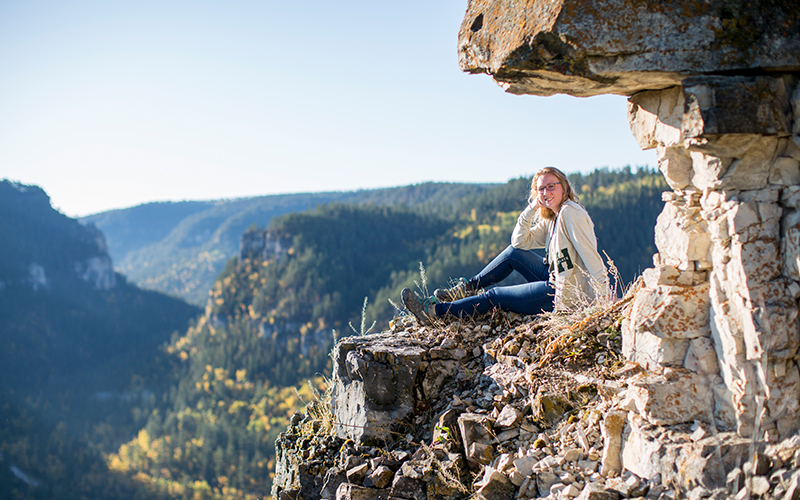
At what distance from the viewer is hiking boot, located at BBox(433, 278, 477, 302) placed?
5332 millimetres

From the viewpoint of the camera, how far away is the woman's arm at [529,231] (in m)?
5.01

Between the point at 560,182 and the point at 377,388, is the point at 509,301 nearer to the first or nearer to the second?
the point at 560,182

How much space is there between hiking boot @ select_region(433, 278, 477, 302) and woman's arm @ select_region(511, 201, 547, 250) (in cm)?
65

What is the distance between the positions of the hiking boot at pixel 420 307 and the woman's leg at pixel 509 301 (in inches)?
3.4

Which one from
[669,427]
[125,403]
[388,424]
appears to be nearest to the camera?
[669,427]

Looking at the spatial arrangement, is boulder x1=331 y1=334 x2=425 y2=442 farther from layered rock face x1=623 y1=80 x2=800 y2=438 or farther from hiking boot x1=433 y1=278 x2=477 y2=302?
layered rock face x1=623 y1=80 x2=800 y2=438

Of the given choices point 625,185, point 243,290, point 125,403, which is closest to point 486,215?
point 625,185

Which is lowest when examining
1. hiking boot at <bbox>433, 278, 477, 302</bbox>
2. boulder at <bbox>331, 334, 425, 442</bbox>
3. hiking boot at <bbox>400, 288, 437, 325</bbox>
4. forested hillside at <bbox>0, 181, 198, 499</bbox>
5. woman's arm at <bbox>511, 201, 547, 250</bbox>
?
forested hillside at <bbox>0, 181, 198, 499</bbox>

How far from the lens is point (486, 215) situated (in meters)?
109

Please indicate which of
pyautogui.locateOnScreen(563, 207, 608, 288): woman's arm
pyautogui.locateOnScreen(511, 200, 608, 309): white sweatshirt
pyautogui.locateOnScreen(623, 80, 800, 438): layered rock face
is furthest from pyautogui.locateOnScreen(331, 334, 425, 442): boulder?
pyautogui.locateOnScreen(623, 80, 800, 438): layered rock face

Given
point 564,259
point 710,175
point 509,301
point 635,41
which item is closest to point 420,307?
point 509,301

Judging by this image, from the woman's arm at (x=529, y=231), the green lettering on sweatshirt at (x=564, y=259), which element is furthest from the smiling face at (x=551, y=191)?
the green lettering on sweatshirt at (x=564, y=259)

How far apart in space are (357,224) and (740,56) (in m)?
120

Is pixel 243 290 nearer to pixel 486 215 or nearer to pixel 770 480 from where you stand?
pixel 486 215
